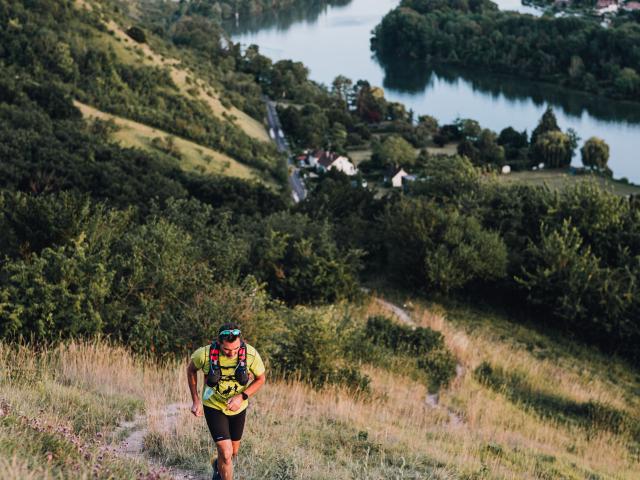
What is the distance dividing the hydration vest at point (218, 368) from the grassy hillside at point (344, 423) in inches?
34.9

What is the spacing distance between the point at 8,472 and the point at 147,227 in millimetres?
9543

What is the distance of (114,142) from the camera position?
→ 36.8 metres

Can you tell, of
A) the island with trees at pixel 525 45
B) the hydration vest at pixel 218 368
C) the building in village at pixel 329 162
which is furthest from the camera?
the island with trees at pixel 525 45

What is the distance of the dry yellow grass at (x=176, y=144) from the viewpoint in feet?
127

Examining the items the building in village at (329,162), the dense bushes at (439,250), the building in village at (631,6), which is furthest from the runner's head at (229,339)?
the building in village at (631,6)

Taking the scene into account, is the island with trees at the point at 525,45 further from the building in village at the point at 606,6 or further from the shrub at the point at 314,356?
the shrub at the point at 314,356

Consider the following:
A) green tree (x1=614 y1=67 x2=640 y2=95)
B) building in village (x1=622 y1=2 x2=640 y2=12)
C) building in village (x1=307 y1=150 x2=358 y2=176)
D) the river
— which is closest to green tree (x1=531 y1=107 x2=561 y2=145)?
the river

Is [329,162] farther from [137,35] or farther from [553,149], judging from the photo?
[553,149]

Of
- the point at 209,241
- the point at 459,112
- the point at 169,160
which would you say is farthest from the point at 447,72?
the point at 209,241

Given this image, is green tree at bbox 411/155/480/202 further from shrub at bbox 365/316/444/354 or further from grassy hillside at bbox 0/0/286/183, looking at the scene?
grassy hillside at bbox 0/0/286/183

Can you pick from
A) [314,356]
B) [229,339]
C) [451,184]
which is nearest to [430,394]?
[314,356]

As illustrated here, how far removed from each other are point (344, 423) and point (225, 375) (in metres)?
3.04

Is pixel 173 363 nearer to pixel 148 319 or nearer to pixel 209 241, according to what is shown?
pixel 148 319

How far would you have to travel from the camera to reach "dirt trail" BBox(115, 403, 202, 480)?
6211 millimetres
